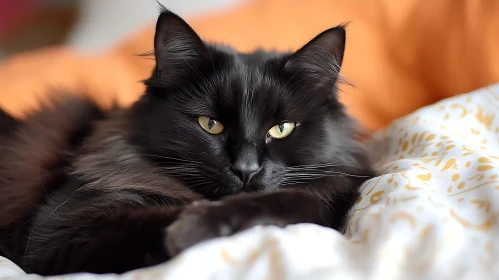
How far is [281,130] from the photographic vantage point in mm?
1453

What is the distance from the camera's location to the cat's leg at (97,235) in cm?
111

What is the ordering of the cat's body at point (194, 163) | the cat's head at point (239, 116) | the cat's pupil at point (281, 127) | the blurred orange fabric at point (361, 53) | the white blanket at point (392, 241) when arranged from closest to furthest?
the white blanket at point (392, 241) < the cat's body at point (194, 163) < the cat's head at point (239, 116) < the cat's pupil at point (281, 127) < the blurred orange fabric at point (361, 53)


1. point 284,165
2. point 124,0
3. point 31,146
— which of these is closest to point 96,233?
point 284,165

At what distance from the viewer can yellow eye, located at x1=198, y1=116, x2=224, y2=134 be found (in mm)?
1410

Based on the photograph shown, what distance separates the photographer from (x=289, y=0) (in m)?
2.35

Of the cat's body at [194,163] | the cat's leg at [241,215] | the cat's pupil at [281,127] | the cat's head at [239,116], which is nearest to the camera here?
the cat's leg at [241,215]

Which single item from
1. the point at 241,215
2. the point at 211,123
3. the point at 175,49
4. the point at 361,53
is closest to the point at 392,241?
the point at 241,215

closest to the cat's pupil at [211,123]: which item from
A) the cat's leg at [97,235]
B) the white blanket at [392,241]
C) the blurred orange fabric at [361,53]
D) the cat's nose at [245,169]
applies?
the cat's nose at [245,169]

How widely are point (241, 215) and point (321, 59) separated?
0.68 metres

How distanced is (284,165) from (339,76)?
1.38 feet

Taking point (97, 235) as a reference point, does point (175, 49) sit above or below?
above

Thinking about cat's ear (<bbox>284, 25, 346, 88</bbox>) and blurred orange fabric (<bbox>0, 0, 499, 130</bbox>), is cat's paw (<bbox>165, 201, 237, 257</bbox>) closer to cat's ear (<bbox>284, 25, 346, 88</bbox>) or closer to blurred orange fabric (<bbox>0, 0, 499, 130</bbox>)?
cat's ear (<bbox>284, 25, 346, 88</bbox>)

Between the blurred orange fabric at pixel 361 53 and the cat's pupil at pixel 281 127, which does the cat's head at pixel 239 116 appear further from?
the blurred orange fabric at pixel 361 53

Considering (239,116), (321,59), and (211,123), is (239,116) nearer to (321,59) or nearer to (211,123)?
(211,123)
